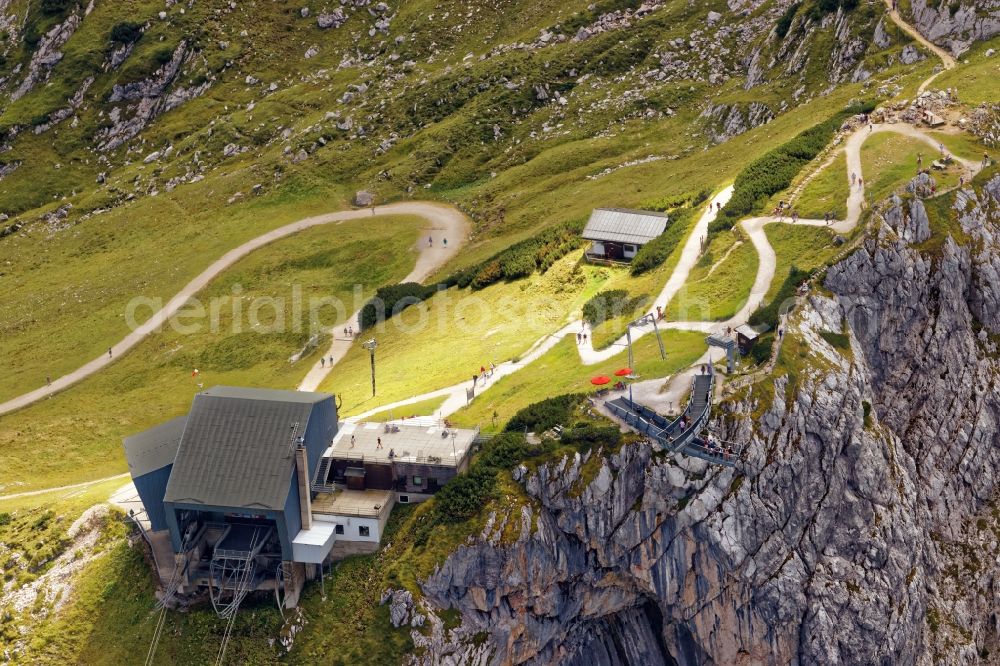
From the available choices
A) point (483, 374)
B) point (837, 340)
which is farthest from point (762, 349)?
point (483, 374)

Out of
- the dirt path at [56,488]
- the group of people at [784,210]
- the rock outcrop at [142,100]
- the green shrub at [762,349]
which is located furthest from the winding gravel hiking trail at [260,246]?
the green shrub at [762,349]

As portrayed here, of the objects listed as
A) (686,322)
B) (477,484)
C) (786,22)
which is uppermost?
(786,22)

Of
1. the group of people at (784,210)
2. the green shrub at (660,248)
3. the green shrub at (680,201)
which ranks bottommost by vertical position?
the green shrub at (680,201)

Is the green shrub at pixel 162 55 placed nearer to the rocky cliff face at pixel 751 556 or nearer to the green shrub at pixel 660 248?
the green shrub at pixel 660 248

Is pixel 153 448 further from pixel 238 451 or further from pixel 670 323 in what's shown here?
pixel 670 323

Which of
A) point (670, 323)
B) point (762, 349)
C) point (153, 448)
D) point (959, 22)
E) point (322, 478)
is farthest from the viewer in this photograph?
point (959, 22)

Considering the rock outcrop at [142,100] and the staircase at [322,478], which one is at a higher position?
the staircase at [322,478]
